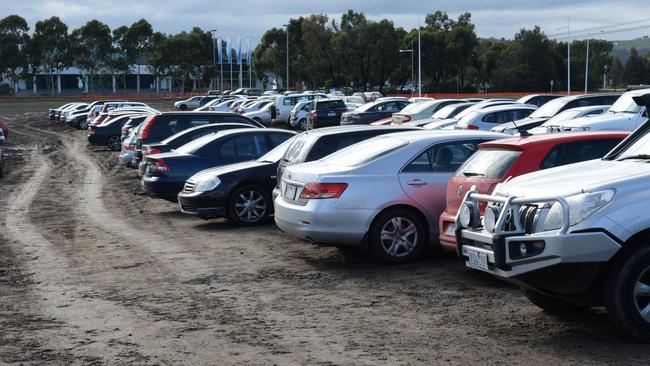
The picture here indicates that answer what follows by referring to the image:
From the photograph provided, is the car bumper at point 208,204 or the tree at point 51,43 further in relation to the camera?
the tree at point 51,43

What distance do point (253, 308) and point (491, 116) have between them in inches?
705

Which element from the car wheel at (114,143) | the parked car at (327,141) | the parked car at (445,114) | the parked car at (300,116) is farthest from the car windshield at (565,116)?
the parked car at (300,116)

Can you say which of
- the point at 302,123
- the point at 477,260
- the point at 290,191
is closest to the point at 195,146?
the point at 290,191

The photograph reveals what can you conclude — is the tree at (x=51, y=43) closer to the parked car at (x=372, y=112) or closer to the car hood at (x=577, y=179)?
the parked car at (x=372, y=112)

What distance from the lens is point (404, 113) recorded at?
3194 cm

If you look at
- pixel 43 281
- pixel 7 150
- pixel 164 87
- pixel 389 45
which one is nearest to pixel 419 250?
pixel 43 281

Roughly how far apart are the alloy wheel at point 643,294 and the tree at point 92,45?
394 feet

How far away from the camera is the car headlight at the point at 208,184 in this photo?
14875 mm

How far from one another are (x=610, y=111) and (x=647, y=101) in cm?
1326

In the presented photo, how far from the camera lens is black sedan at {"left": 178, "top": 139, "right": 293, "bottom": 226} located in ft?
48.8

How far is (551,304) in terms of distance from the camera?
7844mm

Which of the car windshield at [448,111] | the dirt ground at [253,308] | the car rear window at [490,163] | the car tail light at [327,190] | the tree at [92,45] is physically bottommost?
the dirt ground at [253,308]

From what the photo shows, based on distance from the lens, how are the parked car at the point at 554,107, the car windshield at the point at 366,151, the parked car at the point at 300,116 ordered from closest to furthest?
the car windshield at the point at 366,151 < the parked car at the point at 554,107 < the parked car at the point at 300,116

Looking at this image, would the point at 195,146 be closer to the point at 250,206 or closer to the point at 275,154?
the point at 275,154
